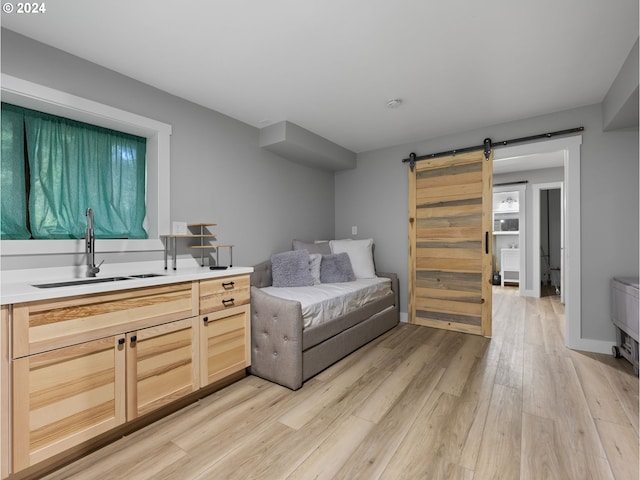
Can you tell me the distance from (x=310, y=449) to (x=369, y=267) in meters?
2.54

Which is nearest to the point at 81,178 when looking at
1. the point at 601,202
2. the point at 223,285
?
the point at 223,285

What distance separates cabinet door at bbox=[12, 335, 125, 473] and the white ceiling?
186 centimetres

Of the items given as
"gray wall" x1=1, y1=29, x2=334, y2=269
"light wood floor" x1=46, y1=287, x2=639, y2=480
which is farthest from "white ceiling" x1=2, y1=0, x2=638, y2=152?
"light wood floor" x1=46, y1=287, x2=639, y2=480

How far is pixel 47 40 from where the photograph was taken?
73.2 inches

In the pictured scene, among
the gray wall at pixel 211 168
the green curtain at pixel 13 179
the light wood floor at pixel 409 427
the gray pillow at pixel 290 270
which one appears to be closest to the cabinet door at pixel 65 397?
the light wood floor at pixel 409 427

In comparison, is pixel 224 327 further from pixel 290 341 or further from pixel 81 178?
pixel 81 178

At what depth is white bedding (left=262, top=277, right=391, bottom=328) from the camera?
252cm

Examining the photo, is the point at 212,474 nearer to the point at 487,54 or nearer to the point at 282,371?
the point at 282,371

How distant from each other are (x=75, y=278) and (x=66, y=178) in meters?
0.72

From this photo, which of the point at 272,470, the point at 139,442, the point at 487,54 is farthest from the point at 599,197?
the point at 139,442

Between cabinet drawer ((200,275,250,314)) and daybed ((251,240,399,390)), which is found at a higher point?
cabinet drawer ((200,275,250,314))

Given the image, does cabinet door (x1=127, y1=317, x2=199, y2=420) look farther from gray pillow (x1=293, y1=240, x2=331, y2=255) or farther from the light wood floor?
gray pillow (x1=293, y1=240, x2=331, y2=255)

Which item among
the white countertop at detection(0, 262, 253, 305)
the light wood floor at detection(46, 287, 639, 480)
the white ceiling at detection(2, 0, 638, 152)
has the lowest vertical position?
the light wood floor at detection(46, 287, 639, 480)

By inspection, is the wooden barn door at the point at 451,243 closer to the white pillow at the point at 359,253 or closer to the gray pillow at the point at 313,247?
the white pillow at the point at 359,253
